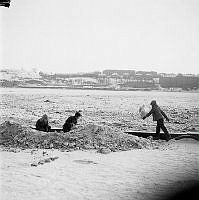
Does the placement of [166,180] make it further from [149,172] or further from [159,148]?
[159,148]

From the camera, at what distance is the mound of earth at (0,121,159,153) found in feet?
24.6

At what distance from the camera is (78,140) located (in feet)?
25.2

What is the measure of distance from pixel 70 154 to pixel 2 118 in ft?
27.5

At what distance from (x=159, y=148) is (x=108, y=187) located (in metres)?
3.45

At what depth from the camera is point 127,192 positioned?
4.29m

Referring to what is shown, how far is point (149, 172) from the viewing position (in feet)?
17.9

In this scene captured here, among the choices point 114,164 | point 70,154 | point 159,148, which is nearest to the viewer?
point 114,164

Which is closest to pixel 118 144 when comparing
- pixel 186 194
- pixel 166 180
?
pixel 166 180

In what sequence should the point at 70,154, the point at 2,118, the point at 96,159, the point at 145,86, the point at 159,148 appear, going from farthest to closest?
the point at 145,86 < the point at 2,118 < the point at 159,148 < the point at 70,154 < the point at 96,159

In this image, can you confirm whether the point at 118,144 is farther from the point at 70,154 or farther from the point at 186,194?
the point at 186,194

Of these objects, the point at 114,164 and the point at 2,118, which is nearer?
the point at 114,164

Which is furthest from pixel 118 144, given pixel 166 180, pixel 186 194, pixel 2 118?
pixel 2 118

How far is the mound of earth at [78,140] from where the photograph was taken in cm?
749

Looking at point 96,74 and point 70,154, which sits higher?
point 96,74
